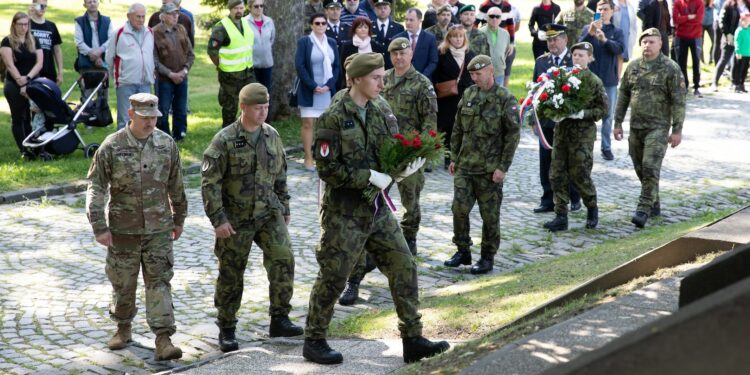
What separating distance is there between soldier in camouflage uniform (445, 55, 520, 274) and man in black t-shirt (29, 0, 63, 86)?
786 cm

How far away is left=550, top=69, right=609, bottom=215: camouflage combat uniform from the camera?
40.0 feet

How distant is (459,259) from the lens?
10820 millimetres

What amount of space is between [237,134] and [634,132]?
6.12 meters

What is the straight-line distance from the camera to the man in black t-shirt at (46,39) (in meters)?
15.9

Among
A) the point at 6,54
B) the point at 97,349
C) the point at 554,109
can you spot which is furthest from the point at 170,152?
the point at 6,54

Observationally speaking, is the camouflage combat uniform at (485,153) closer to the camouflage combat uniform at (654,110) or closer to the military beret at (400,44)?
the military beret at (400,44)

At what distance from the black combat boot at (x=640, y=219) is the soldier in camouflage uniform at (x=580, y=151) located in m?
0.44

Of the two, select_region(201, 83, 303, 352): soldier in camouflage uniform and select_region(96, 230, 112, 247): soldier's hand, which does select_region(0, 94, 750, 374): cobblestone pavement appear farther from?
select_region(96, 230, 112, 247): soldier's hand

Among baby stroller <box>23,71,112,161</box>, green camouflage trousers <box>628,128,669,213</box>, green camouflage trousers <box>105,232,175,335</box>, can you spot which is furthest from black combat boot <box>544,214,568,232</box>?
baby stroller <box>23,71,112,161</box>

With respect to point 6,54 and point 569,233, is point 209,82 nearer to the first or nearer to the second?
point 6,54

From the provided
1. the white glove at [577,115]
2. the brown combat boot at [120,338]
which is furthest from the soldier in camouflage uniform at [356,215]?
the white glove at [577,115]

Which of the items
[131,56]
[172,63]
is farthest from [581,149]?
[172,63]

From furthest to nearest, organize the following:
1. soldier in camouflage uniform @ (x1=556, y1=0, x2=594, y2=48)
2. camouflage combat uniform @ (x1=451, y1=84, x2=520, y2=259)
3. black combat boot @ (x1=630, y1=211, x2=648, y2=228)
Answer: soldier in camouflage uniform @ (x1=556, y1=0, x2=594, y2=48), black combat boot @ (x1=630, y1=211, x2=648, y2=228), camouflage combat uniform @ (x1=451, y1=84, x2=520, y2=259)

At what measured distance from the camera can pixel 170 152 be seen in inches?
326
